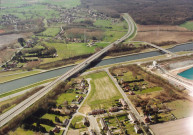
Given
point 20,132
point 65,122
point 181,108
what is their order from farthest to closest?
point 181,108 < point 65,122 < point 20,132

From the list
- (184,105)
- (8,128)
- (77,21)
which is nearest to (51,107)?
(8,128)

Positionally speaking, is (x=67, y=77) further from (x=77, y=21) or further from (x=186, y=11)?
(x=186, y=11)

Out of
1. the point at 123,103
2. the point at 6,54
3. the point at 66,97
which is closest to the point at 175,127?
the point at 123,103

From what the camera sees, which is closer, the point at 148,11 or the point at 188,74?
the point at 188,74

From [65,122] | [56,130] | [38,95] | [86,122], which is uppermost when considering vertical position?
[38,95]

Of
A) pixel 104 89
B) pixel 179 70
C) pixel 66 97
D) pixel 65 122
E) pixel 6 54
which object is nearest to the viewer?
pixel 65 122

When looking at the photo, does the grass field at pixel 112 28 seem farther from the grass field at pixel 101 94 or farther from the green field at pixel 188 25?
the grass field at pixel 101 94

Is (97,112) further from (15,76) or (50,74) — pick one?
(15,76)
